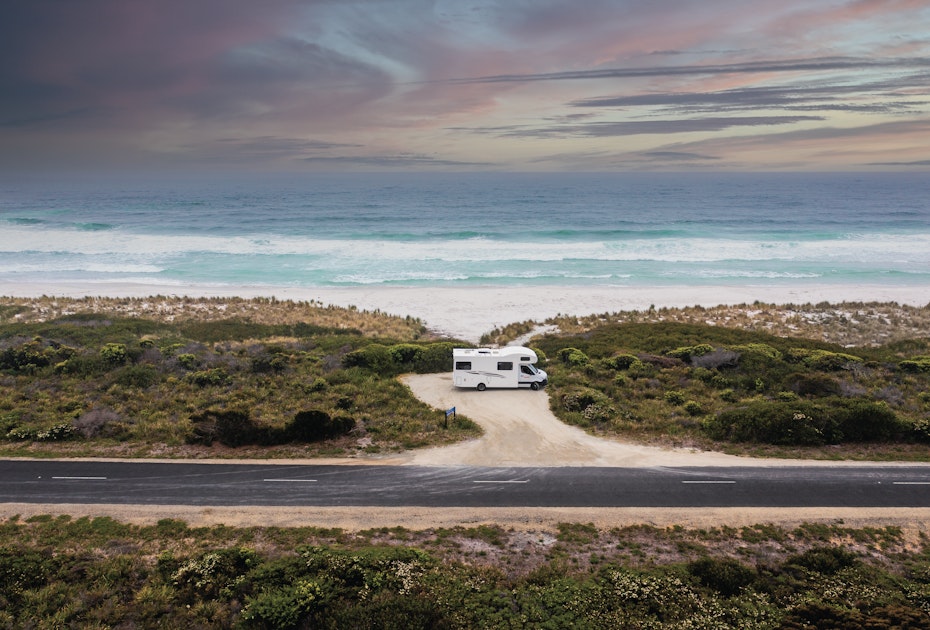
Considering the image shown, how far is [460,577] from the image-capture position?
13.4 m

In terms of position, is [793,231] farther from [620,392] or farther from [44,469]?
[44,469]

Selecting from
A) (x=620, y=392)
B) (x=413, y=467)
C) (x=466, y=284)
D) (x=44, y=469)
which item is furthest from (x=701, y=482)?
(x=466, y=284)

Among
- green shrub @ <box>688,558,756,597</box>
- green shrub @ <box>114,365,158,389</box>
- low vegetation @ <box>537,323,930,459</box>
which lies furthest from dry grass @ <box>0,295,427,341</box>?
green shrub @ <box>688,558,756,597</box>

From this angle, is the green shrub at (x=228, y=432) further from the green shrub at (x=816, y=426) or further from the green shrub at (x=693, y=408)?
the green shrub at (x=816, y=426)

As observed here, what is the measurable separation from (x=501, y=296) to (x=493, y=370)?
28.7 m

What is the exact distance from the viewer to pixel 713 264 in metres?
72.9

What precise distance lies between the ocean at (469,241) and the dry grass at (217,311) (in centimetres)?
1216

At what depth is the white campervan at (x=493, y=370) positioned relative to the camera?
27703mm

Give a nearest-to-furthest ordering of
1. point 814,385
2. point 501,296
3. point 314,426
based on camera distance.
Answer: point 314,426, point 814,385, point 501,296

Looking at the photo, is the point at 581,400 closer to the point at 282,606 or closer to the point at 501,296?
the point at 282,606

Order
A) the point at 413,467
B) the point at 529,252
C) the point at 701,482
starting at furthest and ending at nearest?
the point at 529,252 < the point at 413,467 < the point at 701,482

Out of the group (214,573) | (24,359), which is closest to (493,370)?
(214,573)

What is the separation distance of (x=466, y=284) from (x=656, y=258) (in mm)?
32161

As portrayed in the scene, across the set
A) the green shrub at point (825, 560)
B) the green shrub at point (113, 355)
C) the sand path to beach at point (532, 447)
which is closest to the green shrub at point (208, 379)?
the green shrub at point (113, 355)
